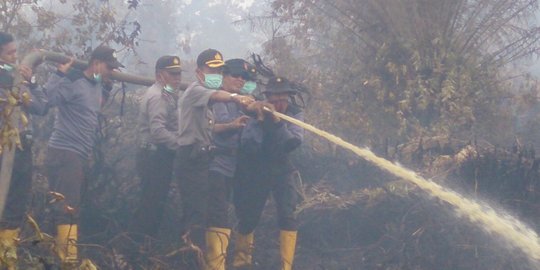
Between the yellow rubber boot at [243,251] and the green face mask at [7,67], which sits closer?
the green face mask at [7,67]

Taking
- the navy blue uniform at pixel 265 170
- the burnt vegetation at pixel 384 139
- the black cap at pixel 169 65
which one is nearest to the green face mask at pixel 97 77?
the black cap at pixel 169 65

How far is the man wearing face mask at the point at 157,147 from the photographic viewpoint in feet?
20.8

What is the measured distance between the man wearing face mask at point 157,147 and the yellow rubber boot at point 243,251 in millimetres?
997

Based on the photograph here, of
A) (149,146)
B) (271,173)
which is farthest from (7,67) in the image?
(271,173)

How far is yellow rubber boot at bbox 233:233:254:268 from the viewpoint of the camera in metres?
5.88

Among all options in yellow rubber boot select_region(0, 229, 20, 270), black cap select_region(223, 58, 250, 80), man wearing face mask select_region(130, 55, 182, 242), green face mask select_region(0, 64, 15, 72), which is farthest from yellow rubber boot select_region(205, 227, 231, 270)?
yellow rubber boot select_region(0, 229, 20, 270)

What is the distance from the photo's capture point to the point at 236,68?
241 inches

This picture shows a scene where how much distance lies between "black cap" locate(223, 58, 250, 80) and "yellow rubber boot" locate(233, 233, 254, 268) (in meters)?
1.75

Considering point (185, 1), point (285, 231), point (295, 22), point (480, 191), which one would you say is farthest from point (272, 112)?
point (185, 1)

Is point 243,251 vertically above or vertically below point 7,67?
below

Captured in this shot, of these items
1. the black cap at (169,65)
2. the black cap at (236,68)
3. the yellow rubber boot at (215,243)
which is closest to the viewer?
the yellow rubber boot at (215,243)

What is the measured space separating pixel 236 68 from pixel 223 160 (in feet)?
3.30

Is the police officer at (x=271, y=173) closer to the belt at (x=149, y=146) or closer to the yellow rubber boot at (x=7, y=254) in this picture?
the belt at (x=149, y=146)

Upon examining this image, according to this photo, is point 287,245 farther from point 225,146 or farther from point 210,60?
point 210,60
